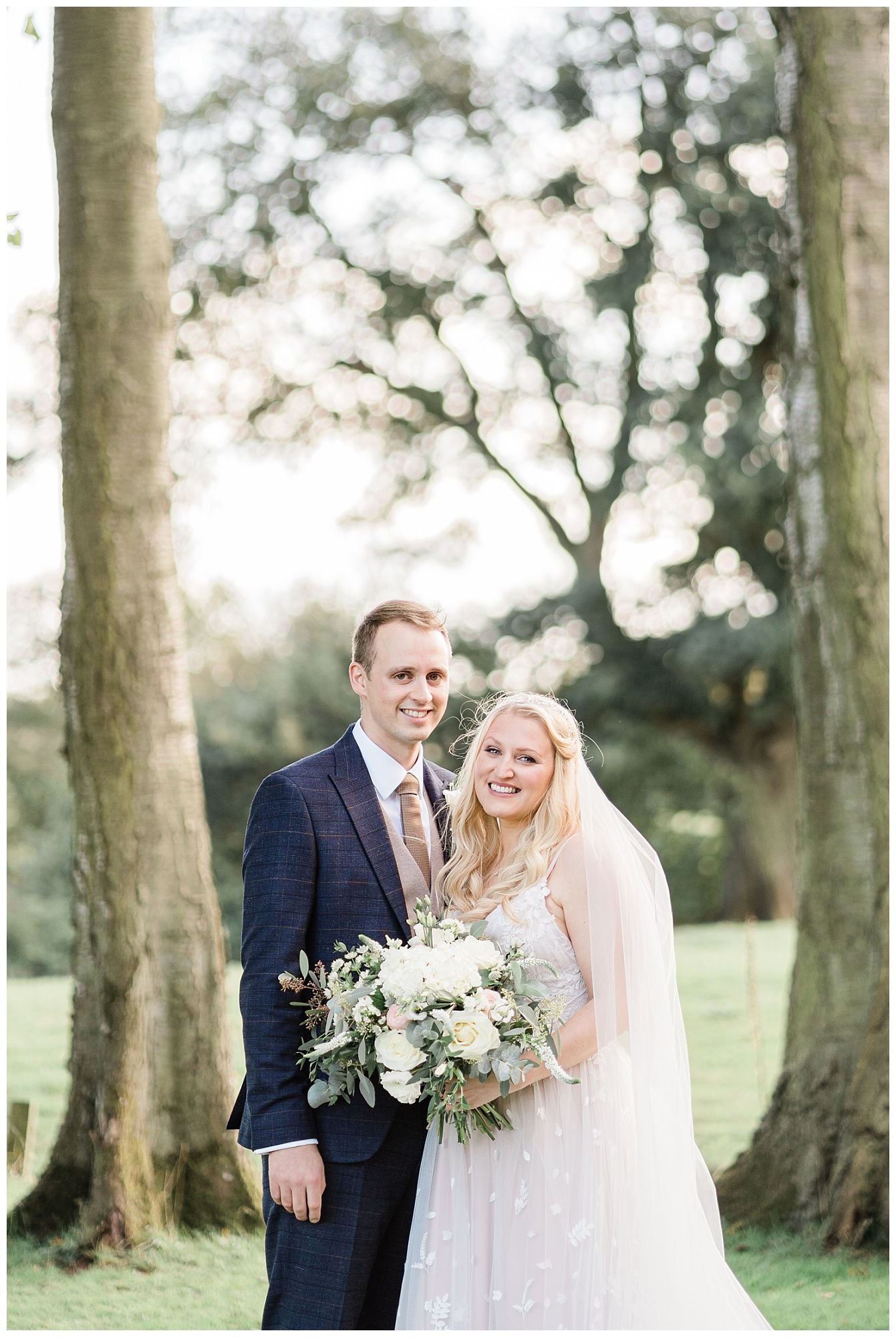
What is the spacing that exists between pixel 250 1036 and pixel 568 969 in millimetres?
901

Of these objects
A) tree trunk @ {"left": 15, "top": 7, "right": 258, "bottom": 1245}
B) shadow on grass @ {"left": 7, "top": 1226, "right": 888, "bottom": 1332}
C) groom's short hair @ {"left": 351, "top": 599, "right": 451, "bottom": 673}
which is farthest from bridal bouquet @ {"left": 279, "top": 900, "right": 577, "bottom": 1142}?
tree trunk @ {"left": 15, "top": 7, "right": 258, "bottom": 1245}

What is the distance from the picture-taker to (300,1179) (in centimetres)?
357

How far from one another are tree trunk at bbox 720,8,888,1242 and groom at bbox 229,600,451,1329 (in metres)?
2.69

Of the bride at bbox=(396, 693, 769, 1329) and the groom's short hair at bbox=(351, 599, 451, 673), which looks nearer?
the bride at bbox=(396, 693, 769, 1329)

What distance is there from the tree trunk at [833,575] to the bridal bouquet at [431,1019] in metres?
2.80

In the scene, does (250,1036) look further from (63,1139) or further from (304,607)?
(304,607)

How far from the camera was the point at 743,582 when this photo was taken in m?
17.2

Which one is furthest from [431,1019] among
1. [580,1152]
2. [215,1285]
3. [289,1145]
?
[215,1285]

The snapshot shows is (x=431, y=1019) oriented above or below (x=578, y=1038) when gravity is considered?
above

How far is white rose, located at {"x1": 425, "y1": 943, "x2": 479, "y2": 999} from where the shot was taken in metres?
3.33

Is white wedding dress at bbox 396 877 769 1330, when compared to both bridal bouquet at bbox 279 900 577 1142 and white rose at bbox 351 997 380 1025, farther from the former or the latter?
white rose at bbox 351 997 380 1025

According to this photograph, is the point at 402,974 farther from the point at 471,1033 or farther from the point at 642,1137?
the point at 642,1137

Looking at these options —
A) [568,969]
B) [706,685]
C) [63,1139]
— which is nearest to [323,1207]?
[568,969]

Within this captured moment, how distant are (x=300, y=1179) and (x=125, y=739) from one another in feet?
9.21
